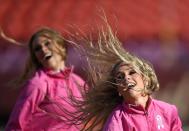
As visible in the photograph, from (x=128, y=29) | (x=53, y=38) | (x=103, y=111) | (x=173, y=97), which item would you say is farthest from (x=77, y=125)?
(x=128, y=29)

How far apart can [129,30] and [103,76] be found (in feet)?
30.0

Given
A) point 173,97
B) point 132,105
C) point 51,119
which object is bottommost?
point 173,97

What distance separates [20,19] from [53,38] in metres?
8.01

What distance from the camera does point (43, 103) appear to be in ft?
37.8

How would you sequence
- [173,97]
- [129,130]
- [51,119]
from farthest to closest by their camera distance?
[173,97]
[51,119]
[129,130]

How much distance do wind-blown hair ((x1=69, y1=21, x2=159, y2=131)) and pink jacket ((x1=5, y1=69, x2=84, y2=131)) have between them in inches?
38.3

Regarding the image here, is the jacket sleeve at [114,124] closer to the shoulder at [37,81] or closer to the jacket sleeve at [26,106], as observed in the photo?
the jacket sleeve at [26,106]

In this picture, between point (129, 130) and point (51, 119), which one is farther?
point (51, 119)

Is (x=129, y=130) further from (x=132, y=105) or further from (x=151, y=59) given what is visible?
(x=151, y=59)

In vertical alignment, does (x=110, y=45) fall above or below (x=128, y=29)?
above

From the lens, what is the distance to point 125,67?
9.45 meters

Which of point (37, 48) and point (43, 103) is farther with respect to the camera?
point (37, 48)

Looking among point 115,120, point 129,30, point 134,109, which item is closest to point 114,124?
point 115,120

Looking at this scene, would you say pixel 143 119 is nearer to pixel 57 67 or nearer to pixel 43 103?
pixel 43 103
